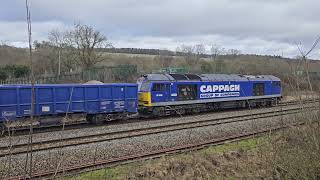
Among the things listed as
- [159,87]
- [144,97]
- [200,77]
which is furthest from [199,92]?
[144,97]

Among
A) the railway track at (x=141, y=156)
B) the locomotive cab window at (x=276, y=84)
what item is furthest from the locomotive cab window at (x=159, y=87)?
the locomotive cab window at (x=276, y=84)

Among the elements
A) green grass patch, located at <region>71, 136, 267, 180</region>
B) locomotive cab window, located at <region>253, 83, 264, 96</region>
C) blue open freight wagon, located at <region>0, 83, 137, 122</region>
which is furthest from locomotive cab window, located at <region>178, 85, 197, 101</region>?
green grass patch, located at <region>71, 136, 267, 180</region>

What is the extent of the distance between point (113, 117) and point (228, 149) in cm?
1043

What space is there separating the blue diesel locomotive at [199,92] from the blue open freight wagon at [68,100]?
1.84m

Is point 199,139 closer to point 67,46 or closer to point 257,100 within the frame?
point 257,100

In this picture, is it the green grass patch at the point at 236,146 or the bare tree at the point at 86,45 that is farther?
the bare tree at the point at 86,45

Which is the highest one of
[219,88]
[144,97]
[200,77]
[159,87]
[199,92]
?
[200,77]

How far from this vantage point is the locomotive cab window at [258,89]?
34906mm

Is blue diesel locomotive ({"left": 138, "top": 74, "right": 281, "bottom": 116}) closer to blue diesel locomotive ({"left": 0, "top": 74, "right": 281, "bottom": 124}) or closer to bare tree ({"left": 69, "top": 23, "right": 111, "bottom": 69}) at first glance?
blue diesel locomotive ({"left": 0, "top": 74, "right": 281, "bottom": 124})

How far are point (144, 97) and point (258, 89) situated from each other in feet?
43.4

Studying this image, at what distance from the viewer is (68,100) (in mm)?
22172

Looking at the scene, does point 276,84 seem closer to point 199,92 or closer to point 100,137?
point 199,92

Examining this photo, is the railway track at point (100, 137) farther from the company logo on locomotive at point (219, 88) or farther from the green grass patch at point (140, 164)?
the company logo on locomotive at point (219, 88)

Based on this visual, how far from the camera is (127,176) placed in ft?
36.3
